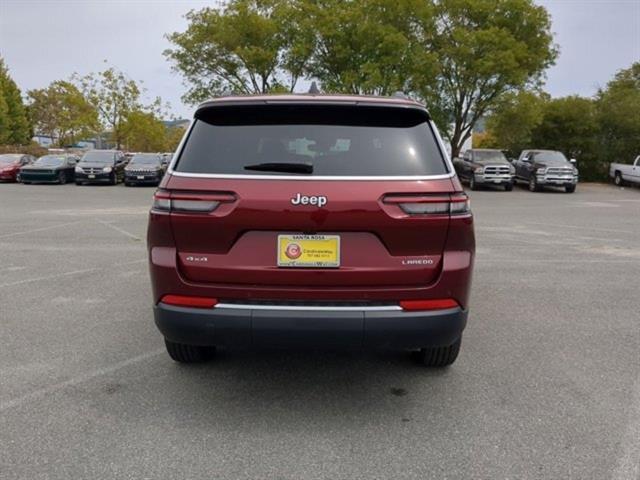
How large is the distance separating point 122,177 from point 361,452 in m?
27.6

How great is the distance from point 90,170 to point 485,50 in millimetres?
18860

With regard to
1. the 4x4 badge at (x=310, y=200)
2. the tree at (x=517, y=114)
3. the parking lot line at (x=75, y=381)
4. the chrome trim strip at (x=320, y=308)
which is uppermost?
the tree at (x=517, y=114)

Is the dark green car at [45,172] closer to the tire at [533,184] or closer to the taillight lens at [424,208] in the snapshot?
the tire at [533,184]

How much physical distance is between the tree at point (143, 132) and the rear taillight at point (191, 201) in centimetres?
4375

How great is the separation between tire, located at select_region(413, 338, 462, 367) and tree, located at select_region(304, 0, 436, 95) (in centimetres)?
2358

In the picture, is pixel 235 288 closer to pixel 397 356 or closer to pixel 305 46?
pixel 397 356

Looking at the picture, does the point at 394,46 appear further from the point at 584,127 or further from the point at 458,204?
the point at 458,204

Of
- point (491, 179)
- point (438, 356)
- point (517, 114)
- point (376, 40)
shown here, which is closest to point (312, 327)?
point (438, 356)

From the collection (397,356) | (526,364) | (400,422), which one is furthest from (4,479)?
(526,364)

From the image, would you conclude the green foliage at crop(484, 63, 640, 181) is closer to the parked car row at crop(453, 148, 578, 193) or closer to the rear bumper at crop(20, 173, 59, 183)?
the parked car row at crop(453, 148, 578, 193)

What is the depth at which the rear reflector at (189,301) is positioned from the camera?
3221 mm

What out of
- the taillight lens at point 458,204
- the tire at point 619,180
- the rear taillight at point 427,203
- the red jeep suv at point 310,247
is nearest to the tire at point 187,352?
the red jeep suv at point 310,247

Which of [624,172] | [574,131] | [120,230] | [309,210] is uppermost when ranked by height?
[574,131]

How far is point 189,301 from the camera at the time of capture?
10.7ft
